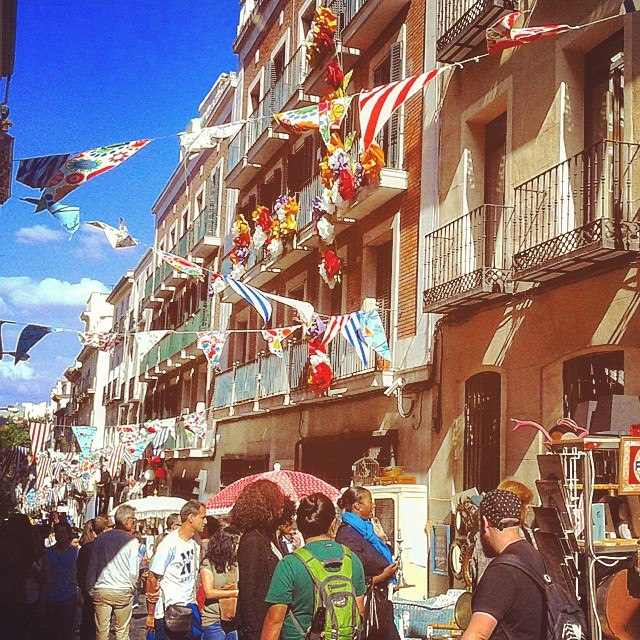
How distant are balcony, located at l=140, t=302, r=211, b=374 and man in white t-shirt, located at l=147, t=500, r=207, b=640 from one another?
1952 centimetres

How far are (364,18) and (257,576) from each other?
12.6 metres

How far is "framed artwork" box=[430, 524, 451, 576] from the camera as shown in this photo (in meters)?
12.1

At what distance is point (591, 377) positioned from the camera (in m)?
9.99

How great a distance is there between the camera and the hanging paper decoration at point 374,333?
43.5 feet

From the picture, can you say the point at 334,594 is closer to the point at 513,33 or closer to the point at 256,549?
the point at 256,549

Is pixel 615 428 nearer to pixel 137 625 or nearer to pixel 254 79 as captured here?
pixel 137 625

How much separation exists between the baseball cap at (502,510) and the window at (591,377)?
5.43 m

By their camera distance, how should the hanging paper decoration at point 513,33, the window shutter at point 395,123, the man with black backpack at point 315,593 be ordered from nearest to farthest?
the man with black backpack at point 315,593 < the hanging paper decoration at point 513,33 < the window shutter at point 395,123

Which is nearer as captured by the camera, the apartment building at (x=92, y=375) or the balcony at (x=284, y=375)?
the balcony at (x=284, y=375)

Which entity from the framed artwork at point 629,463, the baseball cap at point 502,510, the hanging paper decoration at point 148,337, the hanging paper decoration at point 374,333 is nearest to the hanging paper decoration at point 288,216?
the hanging paper decoration at point 148,337

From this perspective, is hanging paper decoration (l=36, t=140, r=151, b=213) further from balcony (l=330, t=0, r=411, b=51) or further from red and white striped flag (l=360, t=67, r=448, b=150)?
balcony (l=330, t=0, r=411, b=51)

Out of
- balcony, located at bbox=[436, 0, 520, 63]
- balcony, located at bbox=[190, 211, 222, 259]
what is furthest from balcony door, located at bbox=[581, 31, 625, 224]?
balcony, located at bbox=[190, 211, 222, 259]

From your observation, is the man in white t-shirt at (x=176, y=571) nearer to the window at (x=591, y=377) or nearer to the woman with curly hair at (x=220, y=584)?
the woman with curly hair at (x=220, y=584)

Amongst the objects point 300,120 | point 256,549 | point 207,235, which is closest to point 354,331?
point 300,120
